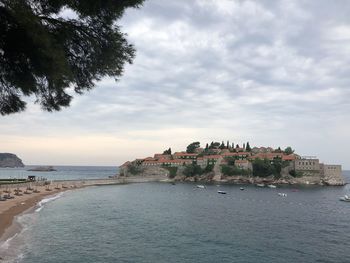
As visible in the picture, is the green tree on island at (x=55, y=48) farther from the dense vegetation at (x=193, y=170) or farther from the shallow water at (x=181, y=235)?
the dense vegetation at (x=193, y=170)

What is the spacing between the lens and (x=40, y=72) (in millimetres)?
13383

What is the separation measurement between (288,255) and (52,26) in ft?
92.0

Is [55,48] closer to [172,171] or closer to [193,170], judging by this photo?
[193,170]

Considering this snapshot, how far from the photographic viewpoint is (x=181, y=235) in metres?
40.8

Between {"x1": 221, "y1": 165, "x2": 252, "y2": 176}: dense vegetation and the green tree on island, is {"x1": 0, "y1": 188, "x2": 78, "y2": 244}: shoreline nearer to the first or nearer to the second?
the green tree on island

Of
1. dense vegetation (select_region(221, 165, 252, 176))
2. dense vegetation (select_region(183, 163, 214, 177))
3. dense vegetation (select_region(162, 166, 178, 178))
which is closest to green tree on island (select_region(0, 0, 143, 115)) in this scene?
dense vegetation (select_region(221, 165, 252, 176))

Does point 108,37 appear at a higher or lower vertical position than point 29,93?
higher

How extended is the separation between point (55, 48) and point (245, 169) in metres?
151

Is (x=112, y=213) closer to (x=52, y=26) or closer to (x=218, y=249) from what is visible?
(x=218, y=249)

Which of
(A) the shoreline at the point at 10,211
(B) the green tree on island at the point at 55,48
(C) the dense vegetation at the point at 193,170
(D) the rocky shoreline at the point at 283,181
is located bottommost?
(A) the shoreline at the point at 10,211

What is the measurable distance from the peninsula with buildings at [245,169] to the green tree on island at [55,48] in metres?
143

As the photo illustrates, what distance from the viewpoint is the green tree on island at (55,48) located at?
12305 millimetres

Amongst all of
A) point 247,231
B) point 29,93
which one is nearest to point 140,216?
point 247,231

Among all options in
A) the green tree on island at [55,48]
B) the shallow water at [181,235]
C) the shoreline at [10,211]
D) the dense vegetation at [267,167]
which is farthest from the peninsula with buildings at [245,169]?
the green tree on island at [55,48]
